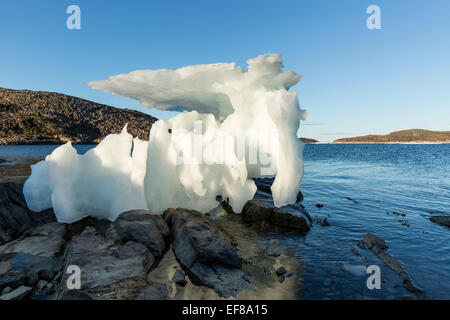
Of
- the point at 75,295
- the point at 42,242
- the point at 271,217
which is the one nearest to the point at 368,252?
the point at 271,217

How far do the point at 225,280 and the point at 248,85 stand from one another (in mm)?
7241

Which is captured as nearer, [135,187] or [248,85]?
[135,187]

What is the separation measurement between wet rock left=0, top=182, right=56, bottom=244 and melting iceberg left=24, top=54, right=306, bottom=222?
0.34m

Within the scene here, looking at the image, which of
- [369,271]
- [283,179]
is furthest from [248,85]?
[369,271]

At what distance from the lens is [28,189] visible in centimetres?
855

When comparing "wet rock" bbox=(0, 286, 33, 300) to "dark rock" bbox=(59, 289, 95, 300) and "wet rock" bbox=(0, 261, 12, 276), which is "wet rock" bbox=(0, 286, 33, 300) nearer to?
"wet rock" bbox=(0, 261, 12, 276)

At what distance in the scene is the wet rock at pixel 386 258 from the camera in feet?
18.6

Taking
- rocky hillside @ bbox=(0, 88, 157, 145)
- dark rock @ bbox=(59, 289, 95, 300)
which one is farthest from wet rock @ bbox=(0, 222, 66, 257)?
rocky hillside @ bbox=(0, 88, 157, 145)

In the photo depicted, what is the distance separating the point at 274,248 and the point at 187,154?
4767 mm

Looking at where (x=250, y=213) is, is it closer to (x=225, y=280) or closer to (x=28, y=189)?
(x=225, y=280)

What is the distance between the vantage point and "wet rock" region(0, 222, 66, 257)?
6312 millimetres

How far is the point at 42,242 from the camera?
673 centimetres

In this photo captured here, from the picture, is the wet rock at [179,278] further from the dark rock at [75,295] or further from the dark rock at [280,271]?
the dark rock at [280,271]

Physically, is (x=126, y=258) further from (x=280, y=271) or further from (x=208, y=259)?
(x=280, y=271)
